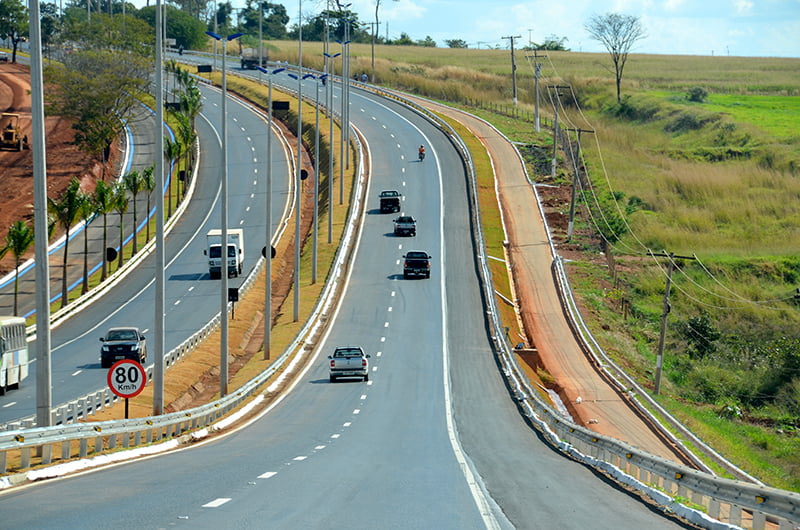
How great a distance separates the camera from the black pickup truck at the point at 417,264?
6694cm

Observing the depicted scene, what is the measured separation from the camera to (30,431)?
708 inches

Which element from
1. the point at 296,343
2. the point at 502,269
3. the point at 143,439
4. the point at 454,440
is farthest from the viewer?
the point at 502,269

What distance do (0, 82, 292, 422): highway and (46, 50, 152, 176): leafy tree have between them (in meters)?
10.7

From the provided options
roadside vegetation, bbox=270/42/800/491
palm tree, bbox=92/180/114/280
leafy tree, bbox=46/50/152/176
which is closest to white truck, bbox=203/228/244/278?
palm tree, bbox=92/180/114/280

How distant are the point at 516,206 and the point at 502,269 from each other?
18847 mm

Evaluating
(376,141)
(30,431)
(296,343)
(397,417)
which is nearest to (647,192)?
(376,141)

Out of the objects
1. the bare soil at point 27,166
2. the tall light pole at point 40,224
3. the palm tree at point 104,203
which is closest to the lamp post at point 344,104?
the palm tree at point 104,203

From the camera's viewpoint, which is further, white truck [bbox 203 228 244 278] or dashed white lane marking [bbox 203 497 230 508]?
white truck [bbox 203 228 244 278]

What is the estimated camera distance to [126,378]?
22266mm

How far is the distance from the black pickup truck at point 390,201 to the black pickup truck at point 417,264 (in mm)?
19131

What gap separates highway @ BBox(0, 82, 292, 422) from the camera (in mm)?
43062

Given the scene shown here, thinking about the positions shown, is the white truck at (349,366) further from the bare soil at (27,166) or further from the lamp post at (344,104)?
the lamp post at (344,104)

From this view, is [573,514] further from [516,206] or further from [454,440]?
[516,206]

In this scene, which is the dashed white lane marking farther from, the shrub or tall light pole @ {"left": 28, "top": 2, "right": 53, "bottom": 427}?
the shrub
